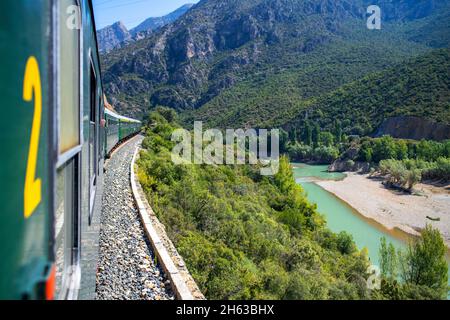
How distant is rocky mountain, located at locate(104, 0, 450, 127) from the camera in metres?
89.1

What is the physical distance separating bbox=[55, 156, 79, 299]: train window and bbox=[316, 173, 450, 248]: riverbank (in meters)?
31.6

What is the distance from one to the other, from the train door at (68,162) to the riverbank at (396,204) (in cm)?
3168

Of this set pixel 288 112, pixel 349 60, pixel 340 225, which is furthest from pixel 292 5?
pixel 340 225

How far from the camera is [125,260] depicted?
18.3ft

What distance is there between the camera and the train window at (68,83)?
181 cm

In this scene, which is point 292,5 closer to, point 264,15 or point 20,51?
point 264,15

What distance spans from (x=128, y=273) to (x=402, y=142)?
2342 inches

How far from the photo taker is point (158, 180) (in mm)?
11914

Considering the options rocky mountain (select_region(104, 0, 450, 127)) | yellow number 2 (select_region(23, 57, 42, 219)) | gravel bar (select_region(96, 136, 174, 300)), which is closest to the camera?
yellow number 2 (select_region(23, 57, 42, 219))

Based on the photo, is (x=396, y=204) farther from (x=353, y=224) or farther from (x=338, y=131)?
(x=338, y=131)

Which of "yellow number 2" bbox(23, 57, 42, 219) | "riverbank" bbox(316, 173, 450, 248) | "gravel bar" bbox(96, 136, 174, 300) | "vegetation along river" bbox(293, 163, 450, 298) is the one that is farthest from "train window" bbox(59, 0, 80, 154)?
"riverbank" bbox(316, 173, 450, 248)

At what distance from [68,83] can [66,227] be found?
3.19 ft

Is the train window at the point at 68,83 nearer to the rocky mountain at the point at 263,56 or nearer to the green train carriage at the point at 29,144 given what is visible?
the green train carriage at the point at 29,144

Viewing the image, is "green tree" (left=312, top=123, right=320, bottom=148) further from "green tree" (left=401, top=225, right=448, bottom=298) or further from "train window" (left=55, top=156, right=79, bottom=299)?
"train window" (left=55, top=156, right=79, bottom=299)
